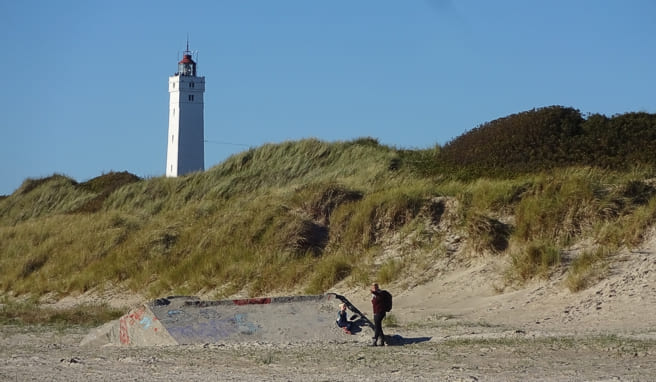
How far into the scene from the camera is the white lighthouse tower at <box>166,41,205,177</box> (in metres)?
56.8

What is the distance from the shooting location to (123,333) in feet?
50.5

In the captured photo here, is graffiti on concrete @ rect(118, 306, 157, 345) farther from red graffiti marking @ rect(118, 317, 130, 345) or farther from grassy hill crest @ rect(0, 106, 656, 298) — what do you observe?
grassy hill crest @ rect(0, 106, 656, 298)

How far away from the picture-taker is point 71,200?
3703 cm

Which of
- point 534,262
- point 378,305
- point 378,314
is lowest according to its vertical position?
point 378,314

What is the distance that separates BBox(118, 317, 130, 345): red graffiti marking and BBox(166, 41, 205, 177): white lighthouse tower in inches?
1604

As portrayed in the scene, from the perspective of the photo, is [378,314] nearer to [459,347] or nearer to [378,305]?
[378,305]

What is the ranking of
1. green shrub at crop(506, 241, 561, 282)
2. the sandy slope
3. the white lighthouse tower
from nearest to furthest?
the sandy slope
green shrub at crop(506, 241, 561, 282)
the white lighthouse tower

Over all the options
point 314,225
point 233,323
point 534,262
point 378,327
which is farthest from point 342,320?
point 314,225

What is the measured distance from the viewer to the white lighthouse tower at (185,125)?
56.8 m

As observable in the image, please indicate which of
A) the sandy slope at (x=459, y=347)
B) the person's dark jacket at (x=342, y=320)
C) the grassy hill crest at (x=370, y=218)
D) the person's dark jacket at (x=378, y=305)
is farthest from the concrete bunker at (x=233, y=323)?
the grassy hill crest at (x=370, y=218)

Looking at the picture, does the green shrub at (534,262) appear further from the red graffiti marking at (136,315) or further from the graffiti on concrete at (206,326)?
the red graffiti marking at (136,315)

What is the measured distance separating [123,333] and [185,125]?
1705 inches

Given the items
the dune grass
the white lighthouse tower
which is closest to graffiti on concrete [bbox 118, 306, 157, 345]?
the dune grass

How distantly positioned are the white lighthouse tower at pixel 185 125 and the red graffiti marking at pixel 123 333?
4074 centimetres
